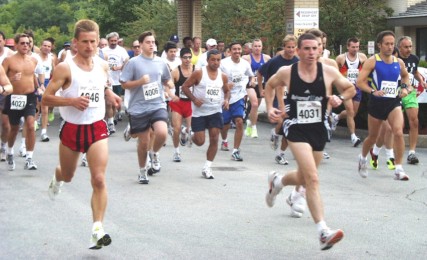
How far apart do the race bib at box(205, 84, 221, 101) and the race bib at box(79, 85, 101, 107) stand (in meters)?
4.62

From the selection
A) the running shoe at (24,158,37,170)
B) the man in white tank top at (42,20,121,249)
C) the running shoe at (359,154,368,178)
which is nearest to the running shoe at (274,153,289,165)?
the running shoe at (359,154,368,178)

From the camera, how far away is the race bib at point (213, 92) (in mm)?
12311

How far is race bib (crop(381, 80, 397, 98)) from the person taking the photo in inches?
463

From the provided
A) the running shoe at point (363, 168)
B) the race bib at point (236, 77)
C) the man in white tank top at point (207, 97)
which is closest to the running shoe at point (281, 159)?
the man in white tank top at point (207, 97)

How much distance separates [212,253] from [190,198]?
2.94 m

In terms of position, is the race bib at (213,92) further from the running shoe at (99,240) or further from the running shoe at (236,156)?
the running shoe at (99,240)

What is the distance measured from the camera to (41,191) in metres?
10.6

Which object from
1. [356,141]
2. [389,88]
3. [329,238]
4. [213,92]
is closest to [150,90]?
[213,92]

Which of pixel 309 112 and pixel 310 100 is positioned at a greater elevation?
pixel 310 100

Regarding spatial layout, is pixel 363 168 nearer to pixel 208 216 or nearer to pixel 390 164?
pixel 390 164

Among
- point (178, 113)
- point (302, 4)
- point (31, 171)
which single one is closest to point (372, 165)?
point (178, 113)

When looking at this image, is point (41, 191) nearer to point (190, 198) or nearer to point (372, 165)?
point (190, 198)

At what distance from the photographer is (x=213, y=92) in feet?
40.5

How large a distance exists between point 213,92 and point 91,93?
4.76 m
